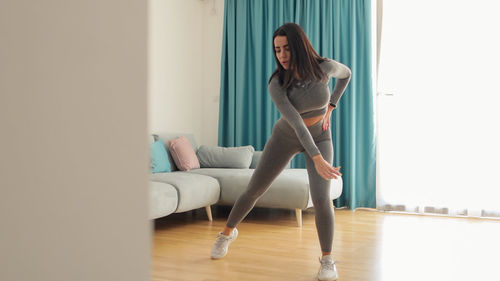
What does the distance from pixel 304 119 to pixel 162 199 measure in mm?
1300

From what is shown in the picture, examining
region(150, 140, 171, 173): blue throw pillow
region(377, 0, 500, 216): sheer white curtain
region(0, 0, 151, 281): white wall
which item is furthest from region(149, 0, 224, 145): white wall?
region(0, 0, 151, 281): white wall

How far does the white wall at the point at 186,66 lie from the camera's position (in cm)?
479

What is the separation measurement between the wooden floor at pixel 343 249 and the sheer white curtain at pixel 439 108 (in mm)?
312

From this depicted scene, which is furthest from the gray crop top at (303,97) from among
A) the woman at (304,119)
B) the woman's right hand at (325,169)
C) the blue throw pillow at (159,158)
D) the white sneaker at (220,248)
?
the blue throw pillow at (159,158)

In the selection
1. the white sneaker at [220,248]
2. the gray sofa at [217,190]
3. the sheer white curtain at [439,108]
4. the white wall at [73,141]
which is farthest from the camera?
the sheer white curtain at [439,108]

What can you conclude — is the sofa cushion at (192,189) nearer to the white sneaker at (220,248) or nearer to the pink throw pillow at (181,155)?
the pink throw pillow at (181,155)

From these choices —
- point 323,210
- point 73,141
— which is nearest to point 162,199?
point 323,210

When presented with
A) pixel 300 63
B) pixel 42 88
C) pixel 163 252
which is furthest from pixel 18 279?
pixel 163 252

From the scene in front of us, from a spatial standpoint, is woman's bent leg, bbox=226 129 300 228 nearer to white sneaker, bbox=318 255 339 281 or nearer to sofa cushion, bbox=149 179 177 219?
white sneaker, bbox=318 255 339 281

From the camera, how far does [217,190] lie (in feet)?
12.4

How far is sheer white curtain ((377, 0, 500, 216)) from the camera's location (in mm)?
4070

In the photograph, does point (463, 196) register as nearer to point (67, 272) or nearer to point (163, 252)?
point (163, 252)

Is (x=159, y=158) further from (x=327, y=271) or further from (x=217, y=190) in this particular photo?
(x=327, y=271)

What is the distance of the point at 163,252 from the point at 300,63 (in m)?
1.42
